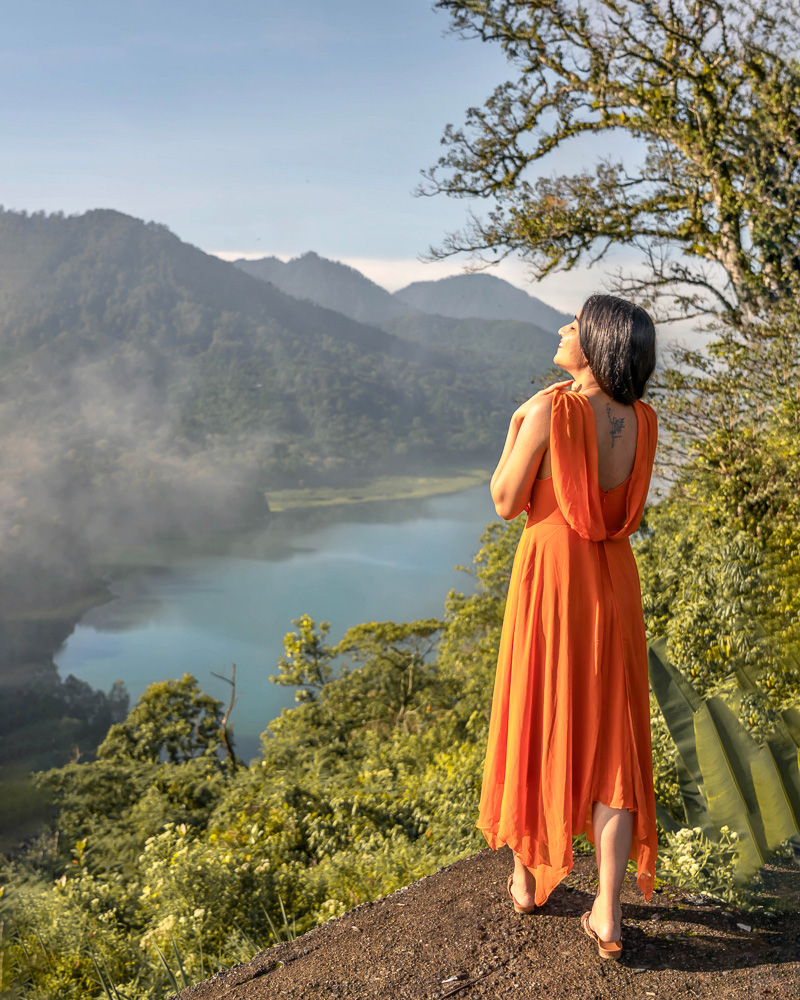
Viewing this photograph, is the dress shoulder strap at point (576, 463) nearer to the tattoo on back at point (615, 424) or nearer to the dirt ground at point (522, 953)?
the tattoo on back at point (615, 424)

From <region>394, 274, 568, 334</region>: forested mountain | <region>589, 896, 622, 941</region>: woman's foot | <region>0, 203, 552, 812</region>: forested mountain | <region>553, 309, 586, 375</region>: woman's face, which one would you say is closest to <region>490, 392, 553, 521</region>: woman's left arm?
<region>553, 309, 586, 375</region>: woman's face

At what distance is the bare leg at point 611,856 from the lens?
5.72 feet

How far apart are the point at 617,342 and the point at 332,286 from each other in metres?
119

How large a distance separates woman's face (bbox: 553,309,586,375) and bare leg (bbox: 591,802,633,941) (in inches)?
43.5

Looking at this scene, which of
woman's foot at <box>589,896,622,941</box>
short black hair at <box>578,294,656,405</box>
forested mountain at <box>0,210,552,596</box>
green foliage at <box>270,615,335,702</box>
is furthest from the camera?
forested mountain at <box>0,210,552,596</box>

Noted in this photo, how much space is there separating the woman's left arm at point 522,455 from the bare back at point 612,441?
41mm

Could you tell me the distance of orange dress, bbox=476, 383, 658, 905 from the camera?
5.70 ft

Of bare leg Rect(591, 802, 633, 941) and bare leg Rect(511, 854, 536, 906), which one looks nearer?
bare leg Rect(591, 802, 633, 941)

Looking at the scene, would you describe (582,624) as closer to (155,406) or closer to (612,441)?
(612,441)

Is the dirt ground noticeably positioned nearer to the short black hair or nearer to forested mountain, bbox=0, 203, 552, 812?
the short black hair

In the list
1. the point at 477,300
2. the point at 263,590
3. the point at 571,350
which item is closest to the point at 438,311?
the point at 477,300

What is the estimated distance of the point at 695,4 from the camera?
6711 mm

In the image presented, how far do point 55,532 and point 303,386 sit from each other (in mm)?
32980

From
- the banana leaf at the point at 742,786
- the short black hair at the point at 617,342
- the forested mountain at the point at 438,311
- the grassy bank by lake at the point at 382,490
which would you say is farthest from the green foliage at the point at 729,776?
the forested mountain at the point at 438,311
